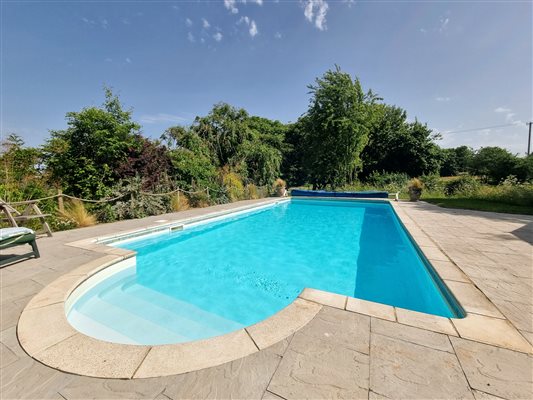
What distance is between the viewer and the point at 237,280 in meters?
3.73

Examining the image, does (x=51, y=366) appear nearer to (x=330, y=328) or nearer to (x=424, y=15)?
(x=330, y=328)

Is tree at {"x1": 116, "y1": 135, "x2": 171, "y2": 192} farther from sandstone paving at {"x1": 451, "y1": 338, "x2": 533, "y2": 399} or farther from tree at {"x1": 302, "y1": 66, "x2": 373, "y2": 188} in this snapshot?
tree at {"x1": 302, "y1": 66, "x2": 373, "y2": 188}

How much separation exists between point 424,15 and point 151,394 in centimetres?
1174

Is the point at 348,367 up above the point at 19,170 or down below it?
below

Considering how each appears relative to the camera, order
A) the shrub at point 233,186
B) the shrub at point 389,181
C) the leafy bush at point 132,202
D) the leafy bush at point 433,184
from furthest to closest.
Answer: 1. the shrub at point 389,181
2. the leafy bush at point 433,184
3. the shrub at point 233,186
4. the leafy bush at point 132,202

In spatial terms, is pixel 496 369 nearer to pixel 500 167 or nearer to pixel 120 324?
pixel 120 324

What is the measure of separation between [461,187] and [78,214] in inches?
687

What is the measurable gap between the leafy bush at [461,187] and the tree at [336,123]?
213 inches

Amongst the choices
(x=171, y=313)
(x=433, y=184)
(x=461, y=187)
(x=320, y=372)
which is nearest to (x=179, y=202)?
(x=171, y=313)

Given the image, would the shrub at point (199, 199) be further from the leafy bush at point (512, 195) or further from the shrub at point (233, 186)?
the leafy bush at point (512, 195)

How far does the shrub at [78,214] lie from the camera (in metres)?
5.87

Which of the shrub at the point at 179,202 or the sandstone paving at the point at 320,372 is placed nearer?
the sandstone paving at the point at 320,372

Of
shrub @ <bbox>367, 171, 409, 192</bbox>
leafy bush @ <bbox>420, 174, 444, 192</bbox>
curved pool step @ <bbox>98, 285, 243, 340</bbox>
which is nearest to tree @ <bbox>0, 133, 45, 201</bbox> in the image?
curved pool step @ <bbox>98, 285, 243, 340</bbox>

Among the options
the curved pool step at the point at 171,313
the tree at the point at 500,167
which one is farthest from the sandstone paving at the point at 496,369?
the tree at the point at 500,167
